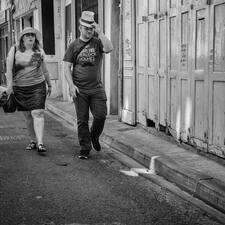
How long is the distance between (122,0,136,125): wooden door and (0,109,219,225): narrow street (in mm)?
2304

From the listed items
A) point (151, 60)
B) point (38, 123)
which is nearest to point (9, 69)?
point (38, 123)

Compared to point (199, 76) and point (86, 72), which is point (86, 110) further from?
point (199, 76)

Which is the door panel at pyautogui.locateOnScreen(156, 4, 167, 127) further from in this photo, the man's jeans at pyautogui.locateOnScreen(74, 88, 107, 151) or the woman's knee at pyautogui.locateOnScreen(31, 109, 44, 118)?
the woman's knee at pyautogui.locateOnScreen(31, 109, 44, 118)

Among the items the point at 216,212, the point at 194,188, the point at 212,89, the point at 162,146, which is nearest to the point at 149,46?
the point at 162,146

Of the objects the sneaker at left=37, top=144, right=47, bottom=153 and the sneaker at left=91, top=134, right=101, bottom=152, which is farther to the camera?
the sneaker at left=37, top=144, right=47, bottom=153

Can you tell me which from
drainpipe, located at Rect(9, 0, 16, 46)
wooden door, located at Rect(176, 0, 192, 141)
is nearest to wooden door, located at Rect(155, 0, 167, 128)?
wooden door, located at Rect(176, 0, 192, 141)

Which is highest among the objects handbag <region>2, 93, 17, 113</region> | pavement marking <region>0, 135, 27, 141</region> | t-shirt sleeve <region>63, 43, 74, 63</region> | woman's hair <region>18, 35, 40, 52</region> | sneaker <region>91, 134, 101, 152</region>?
woman's hair <region>18, 35, 40, 52</region>

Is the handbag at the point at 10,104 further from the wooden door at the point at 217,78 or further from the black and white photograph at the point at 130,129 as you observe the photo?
the wooden door at the point at 217,78

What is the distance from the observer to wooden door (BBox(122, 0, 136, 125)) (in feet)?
33.2

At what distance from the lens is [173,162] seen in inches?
256

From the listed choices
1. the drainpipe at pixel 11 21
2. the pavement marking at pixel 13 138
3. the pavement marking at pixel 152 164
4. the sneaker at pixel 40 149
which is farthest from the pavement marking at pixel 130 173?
the drainpipe at pixel 11 21

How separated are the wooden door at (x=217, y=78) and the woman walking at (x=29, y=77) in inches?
102

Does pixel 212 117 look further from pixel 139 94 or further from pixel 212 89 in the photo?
pixel 139 94

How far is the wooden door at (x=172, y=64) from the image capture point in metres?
7.96
